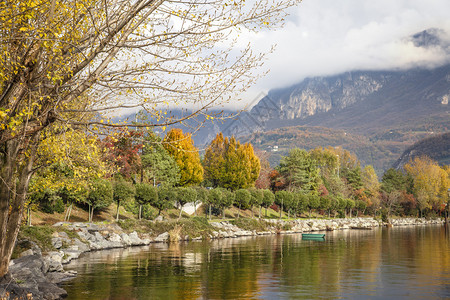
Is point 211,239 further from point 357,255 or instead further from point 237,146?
point 237,146

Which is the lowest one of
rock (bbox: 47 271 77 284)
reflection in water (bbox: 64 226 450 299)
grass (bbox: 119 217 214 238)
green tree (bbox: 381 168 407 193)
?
reflection in water (bbox: 64 226 450 299)

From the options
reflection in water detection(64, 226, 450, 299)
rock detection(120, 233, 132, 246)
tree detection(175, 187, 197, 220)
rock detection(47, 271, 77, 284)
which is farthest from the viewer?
tree detection(175, 187, 197, 220)

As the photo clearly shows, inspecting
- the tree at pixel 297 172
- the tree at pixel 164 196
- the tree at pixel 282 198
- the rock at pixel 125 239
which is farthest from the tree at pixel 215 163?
the rock at pixel 125 239

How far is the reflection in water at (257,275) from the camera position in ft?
55.1

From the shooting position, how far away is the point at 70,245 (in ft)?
96.9

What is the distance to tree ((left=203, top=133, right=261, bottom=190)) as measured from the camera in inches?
2985

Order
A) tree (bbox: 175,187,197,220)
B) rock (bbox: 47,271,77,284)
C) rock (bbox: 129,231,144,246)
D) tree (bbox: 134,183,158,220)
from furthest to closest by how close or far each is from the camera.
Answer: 1. tree (bbox: 175,187,197,220)
2. tree (bbox: 134,183,158,220)
3. rock (bbox: 129,231,144,246)
4. rock (bbox: 47,271,77,284)

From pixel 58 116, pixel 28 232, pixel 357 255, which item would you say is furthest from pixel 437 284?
pixel 28 232

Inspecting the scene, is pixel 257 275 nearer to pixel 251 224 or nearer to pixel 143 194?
pixel 143 194

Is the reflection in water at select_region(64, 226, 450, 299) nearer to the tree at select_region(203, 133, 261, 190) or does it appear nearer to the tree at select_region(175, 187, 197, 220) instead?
the tree at select_region(175, 187, 197, 220)

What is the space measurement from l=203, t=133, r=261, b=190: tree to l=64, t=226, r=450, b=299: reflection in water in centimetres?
4369

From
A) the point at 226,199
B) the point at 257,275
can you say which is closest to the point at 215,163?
the point at 226,199

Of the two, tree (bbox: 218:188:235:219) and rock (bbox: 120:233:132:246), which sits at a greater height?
tree (bbox: 218:188:235:219)

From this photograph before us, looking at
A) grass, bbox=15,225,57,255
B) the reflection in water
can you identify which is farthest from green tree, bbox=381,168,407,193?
grass, bbox=15,225,57,255
